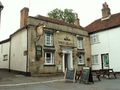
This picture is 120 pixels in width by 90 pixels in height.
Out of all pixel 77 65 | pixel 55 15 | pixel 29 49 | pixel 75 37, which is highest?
pixel 55 15

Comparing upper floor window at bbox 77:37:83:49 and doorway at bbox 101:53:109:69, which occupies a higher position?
upper floor window at bbox 77:37:83:49

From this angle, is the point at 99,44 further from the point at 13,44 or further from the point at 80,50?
the point at 13,44

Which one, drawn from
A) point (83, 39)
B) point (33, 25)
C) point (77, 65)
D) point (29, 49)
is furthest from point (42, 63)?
point (83, 39)

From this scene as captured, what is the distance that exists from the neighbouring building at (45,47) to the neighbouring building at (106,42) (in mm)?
1225

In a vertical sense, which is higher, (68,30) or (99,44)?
(68,30)

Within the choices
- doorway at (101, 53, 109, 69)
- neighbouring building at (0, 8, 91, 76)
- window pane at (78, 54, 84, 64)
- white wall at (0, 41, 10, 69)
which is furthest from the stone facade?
white wall at (0, 41, 10, 69)

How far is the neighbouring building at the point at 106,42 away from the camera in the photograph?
2735 cm

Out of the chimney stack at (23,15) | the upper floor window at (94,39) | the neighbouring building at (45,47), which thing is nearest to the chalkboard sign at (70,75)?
the neighbouring building at (45,47)

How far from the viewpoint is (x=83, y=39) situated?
2981 centimetres

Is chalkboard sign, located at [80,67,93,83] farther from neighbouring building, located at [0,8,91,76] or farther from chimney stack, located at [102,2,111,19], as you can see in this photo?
chimney stack, located at [102,2,111,19]

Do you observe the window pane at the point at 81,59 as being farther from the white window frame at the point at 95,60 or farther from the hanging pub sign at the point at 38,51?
the hanging pub sign at the point at 38,51

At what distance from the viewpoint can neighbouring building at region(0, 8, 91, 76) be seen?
74.8 ft

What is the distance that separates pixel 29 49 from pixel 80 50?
29.0ft

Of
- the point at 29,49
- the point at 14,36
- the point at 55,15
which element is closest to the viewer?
the point at 29,49
